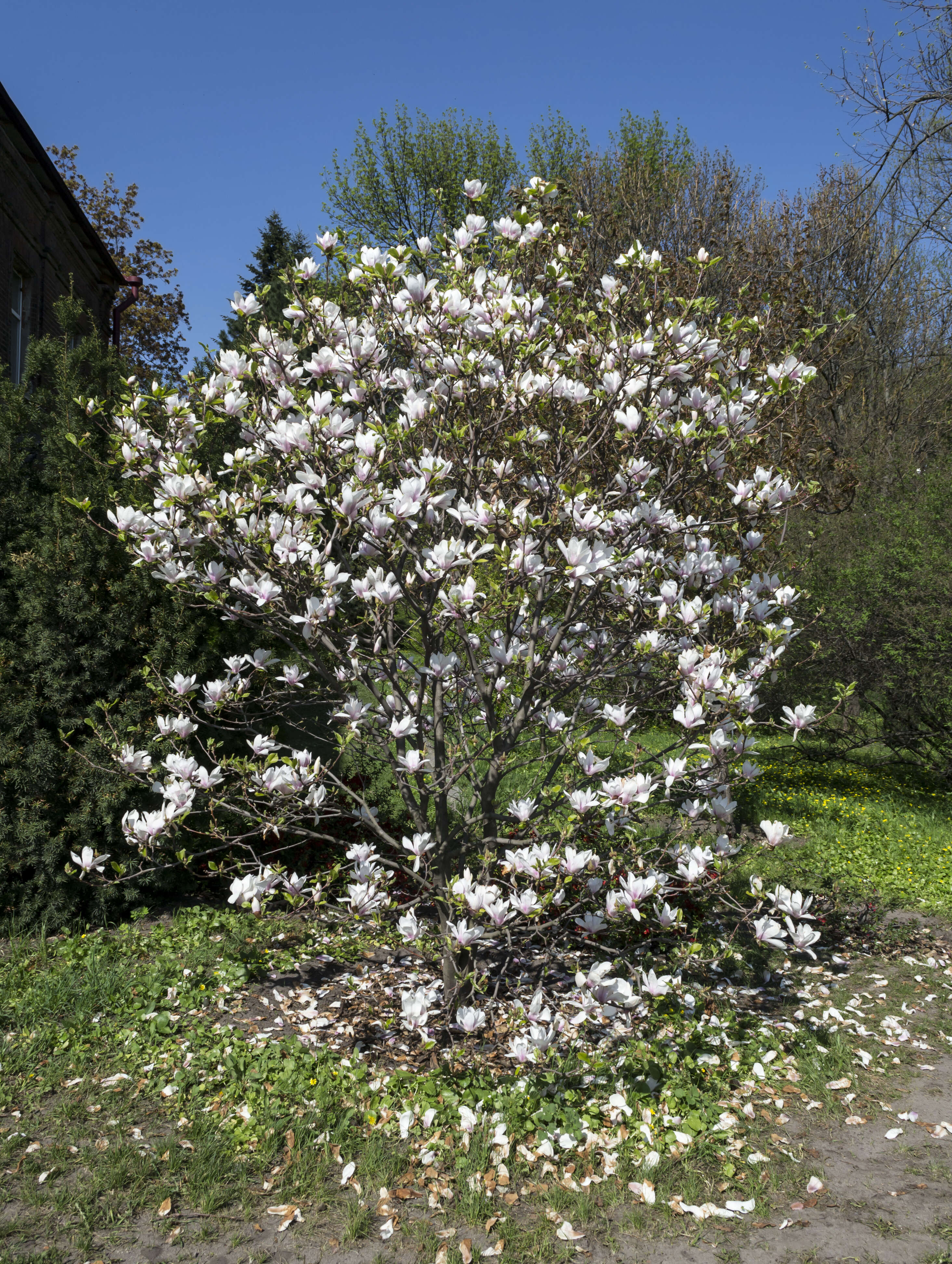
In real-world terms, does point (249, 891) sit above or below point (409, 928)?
above

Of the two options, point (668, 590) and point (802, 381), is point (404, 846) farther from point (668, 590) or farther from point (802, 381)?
point (802, 381)

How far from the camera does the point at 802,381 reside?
3936mm

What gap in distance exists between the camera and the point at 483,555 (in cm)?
323

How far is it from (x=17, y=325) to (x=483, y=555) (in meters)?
13.6

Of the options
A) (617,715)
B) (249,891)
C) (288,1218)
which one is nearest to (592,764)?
(617,715)

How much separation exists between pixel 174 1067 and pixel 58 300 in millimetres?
4922

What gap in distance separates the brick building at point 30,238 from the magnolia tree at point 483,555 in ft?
29.6

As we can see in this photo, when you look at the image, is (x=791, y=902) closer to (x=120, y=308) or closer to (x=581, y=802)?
(x=581, y=802)

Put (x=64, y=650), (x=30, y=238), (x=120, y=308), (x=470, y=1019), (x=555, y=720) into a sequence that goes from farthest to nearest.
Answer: (x=120, y=308) < (x=30, y=238) < (x=64, y=650) < (x=555, y=720) < (x=470, y=1019)

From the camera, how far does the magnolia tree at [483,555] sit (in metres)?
3.36

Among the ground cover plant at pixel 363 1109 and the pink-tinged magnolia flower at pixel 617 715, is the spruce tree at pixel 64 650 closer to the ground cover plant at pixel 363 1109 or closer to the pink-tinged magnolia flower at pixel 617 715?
the ground cover plant at pixel 363 1109

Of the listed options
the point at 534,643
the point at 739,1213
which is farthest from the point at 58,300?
the point at 739,1213

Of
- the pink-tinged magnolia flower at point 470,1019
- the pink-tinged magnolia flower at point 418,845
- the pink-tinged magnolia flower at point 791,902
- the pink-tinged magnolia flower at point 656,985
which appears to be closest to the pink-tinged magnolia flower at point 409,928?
the pink-tinged magnolia flower at point 418,845

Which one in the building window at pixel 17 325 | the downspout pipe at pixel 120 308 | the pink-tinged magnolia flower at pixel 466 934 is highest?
the downspout pipe at pixel 120 308
